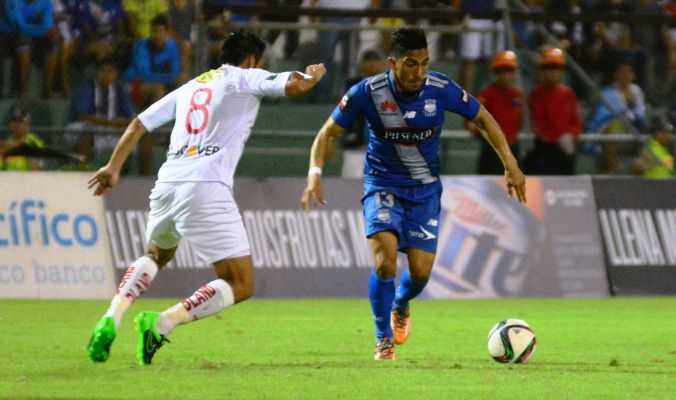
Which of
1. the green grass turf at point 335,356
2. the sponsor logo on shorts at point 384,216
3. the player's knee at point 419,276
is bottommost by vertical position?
the green grass turf at point 335,356

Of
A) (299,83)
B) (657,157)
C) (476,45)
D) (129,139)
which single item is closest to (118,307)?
(129,139)

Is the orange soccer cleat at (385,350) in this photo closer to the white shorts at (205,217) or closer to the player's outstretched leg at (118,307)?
the white shorts at (205,217)

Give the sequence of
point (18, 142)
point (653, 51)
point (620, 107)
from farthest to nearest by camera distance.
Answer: point (653, 51), point (620, 107), point (18, 142)

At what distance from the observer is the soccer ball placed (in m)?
9.25

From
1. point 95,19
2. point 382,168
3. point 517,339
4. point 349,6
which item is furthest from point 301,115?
point 517,339

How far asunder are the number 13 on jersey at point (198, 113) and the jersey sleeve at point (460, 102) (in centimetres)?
180

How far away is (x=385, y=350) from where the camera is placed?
9500mm

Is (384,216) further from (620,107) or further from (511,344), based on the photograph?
(620,107)

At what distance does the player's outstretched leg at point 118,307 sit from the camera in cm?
848

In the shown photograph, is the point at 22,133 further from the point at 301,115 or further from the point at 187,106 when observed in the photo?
the point at 187,106

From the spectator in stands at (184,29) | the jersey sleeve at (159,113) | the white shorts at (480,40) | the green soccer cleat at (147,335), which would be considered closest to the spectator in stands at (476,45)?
the white shorts at (480,40)

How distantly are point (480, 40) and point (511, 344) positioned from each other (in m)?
8.68

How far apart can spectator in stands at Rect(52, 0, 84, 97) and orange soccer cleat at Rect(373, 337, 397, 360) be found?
298 inches

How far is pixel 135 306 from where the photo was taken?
48.3 feet
